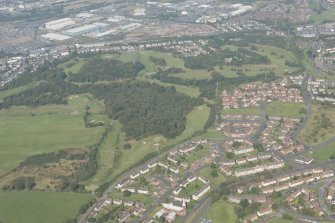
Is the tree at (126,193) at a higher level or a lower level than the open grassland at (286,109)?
higher

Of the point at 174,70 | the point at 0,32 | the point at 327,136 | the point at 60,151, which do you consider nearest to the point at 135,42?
the point at 174,70

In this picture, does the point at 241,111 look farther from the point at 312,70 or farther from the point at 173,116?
the point at 312,70

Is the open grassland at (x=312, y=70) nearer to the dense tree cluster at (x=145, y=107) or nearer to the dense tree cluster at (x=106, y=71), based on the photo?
the dense tree cluster at (x=145, y=107)

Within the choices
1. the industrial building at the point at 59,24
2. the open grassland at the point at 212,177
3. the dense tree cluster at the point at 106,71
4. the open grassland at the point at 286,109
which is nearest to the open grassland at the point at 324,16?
the dense tree cluster at the point at 106,71

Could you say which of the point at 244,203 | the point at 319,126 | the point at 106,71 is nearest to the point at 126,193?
the point at 244,203

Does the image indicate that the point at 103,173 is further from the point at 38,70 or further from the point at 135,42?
the point at 135,42

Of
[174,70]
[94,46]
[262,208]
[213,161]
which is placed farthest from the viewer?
[94,46]
